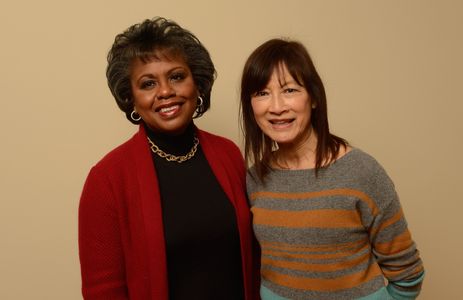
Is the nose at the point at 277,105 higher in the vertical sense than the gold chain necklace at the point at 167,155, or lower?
higher

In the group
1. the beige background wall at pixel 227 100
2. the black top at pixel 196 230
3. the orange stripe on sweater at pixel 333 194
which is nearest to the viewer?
the orange stripe on sweater at pixel 333 194

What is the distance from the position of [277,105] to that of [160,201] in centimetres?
44

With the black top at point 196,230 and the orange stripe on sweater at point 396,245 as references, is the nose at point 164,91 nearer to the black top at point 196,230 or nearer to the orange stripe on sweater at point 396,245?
the black top at point 196,230

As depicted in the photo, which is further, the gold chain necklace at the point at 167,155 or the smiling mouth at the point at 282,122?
the gold chain necklace at the point at 167,155

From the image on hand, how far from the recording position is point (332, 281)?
113 cm

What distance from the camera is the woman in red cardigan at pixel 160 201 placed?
116 centimetres

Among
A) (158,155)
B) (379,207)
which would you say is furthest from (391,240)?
(158,155)

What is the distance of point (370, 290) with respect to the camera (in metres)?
1.14

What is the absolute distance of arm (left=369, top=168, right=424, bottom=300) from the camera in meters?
1.11

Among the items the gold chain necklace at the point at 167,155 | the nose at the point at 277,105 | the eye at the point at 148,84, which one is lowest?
the gold chain necklace at the point at 167,155

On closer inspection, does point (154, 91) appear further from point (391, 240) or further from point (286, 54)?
point (391, 240)

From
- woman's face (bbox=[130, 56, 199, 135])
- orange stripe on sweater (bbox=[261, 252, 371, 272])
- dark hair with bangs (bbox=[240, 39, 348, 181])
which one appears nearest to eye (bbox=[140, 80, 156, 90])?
woman's face (bbox=[130, 56, 199, 135])

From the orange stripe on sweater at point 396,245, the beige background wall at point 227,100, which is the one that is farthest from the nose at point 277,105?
the beige background wall at point 227,100

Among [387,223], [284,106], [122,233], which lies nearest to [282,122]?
[284,106]
